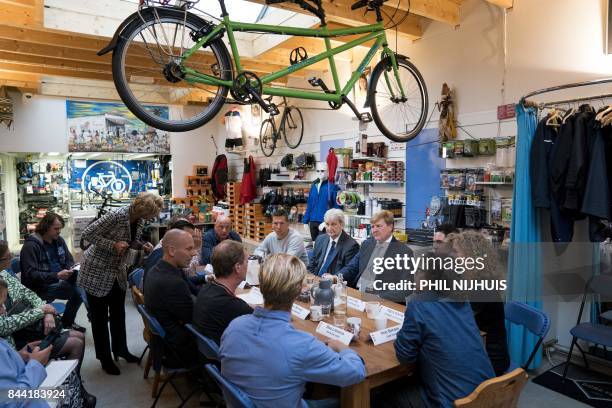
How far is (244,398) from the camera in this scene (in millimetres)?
1563

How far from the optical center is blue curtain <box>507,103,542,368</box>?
3.48m

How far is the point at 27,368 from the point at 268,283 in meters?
1.35

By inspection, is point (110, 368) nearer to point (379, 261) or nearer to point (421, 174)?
point (379, 261)

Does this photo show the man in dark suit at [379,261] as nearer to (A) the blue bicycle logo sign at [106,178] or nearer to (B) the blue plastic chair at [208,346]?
(B) the blue plastic chair at [208,346]

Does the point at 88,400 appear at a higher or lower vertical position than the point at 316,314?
lower

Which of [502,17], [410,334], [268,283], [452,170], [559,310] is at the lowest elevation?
[559,310]

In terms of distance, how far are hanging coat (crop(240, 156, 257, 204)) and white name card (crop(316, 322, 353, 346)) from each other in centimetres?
599

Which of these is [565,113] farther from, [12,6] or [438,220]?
[12,6]

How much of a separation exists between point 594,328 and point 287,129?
5.49 metres

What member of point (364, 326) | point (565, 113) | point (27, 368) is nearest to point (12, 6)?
point (27, 368)

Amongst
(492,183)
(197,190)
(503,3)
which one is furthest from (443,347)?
(197,190)

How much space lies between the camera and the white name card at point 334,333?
6.92 feet

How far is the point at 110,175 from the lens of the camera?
887 centimetres

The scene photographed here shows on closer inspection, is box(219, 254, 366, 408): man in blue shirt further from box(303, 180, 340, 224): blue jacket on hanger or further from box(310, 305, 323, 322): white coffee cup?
box(303, 180, 340, 224): blue jacket on hanger
